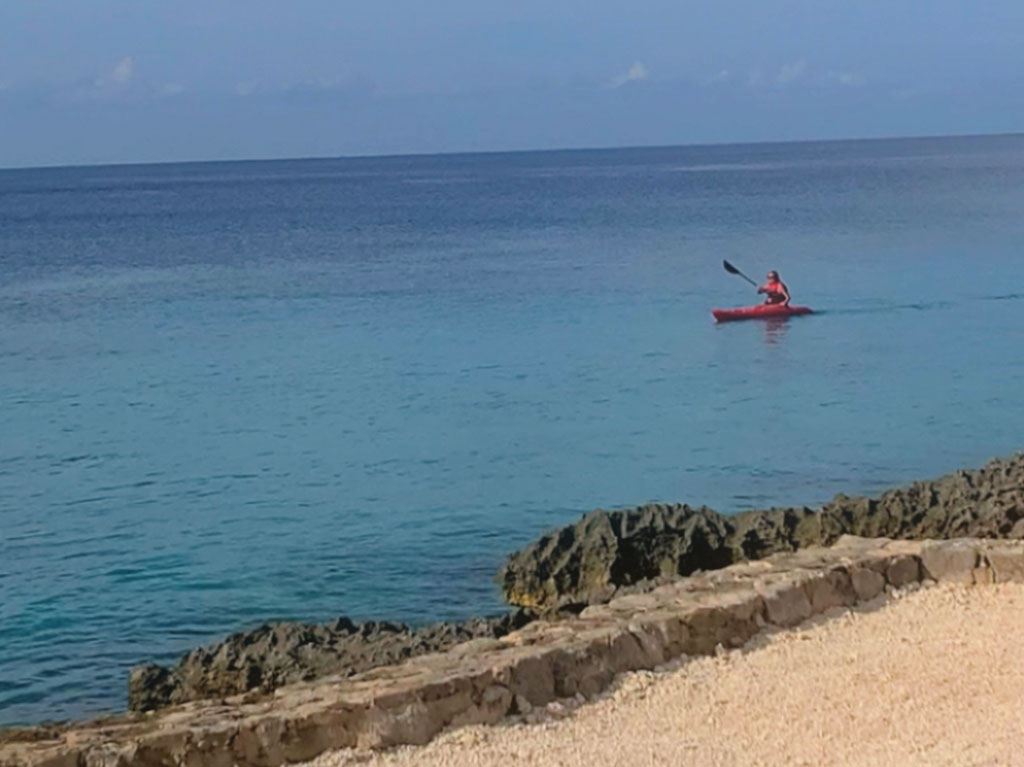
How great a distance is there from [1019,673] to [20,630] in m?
9.60

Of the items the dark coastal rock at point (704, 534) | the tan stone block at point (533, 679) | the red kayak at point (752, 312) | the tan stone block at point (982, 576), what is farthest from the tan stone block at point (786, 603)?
the red kayak at point (752, 312)

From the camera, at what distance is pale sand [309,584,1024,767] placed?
9492mm

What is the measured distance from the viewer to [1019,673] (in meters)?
10.8

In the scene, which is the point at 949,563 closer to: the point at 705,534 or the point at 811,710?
the point at 811,710

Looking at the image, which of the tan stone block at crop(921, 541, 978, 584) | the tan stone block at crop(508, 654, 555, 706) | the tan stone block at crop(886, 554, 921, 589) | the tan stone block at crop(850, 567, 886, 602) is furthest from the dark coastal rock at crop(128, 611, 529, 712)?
the tan stone block at crop(921, 541, 978, 584)

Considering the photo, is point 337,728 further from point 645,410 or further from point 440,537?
point 645,410

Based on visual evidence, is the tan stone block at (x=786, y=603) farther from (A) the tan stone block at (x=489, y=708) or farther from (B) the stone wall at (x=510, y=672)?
(A) the tan stone block at (x=489, y=708)

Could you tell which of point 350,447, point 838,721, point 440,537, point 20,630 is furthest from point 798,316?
point 838,721

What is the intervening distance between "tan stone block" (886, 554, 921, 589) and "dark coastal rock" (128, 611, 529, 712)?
3.04 meters

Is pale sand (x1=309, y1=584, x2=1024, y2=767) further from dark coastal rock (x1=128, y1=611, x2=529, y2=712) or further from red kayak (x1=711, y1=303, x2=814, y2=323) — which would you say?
red kayak (x1=711, y1=303, x2=814, y2=323)

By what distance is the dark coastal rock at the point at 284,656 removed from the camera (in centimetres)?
1245

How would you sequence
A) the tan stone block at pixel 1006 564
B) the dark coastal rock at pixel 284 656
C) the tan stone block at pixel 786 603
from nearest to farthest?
the tan stone block at pixel 786 603 → the dark coastal rock at pixel 284 656 → the tan stone block at pixel 1006 564

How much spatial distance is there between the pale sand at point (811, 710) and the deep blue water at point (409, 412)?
198 inches

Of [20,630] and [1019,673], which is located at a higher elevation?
[1019,673]
